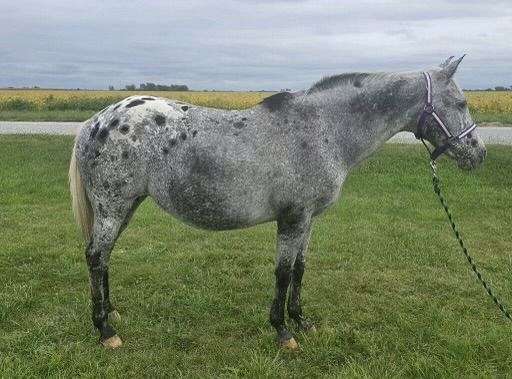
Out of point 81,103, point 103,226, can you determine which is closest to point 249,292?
point 103,226

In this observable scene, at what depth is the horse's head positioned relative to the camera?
417 centimetres

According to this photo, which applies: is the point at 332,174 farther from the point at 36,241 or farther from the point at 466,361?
the point at 36,241

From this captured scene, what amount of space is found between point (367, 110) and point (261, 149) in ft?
2.98

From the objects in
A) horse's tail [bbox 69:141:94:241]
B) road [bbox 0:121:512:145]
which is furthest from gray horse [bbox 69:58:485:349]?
road [bbox 0:121:512:145]

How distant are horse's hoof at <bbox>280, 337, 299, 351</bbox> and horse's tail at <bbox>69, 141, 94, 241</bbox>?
1.91 metres

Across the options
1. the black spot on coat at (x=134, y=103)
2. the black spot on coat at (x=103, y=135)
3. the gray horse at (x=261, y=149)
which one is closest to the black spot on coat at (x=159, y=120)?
the gray horse at (x=261, y=149)

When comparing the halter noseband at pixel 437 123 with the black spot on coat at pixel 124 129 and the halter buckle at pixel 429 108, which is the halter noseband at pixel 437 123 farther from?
the black spot on coat at pixel 124 129

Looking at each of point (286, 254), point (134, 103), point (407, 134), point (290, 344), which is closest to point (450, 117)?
point (286, 254)

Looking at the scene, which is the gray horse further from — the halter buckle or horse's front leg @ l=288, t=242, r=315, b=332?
horse's front leg @ l=288, t=242, r=315, b=332

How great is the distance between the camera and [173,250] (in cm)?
718

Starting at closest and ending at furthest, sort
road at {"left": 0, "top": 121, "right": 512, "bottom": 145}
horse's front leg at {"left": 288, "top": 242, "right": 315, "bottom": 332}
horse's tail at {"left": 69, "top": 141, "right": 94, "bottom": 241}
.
Result: 1. horse's tail at {"left": 69, "top": 141, "right": 94, "bottom": 241}
2. horse's front leg at {"left": 288, "top": 242, "right": 315, "bottom": 332}
3. road at {"left": 0, "top": 121, "right": 512, "bottom": 145}

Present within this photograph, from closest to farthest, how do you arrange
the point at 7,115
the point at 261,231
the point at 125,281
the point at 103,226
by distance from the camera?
the point at 103,226, the point at 125,281, the point at 261,231, the point at 7,115

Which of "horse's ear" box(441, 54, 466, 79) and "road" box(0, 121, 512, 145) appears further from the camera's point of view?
"road" box(0, 121, 512, 145)

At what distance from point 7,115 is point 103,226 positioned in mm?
27346
